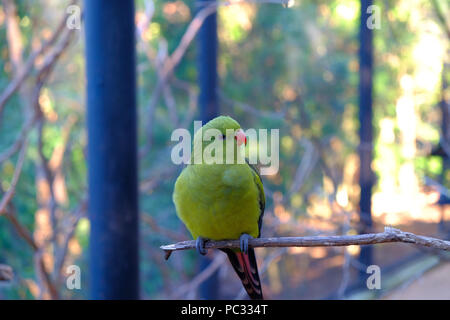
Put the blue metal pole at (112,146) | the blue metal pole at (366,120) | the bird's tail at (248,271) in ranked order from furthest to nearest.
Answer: the blue metal pole at (366,120), the blue metal pole at (112,146), the bird's tail at (248,271)

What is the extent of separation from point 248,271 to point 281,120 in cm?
426

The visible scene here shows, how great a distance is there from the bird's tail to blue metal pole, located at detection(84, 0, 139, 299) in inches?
23.3

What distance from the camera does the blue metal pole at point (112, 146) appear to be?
6.72 feet

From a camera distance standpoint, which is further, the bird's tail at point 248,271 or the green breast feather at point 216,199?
the bird's tail at point 248,271

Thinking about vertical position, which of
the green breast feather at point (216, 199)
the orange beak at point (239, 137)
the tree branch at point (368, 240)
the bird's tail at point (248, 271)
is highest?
the orange beak at point (239, 137)

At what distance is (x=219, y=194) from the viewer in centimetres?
153

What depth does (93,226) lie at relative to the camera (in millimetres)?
2133

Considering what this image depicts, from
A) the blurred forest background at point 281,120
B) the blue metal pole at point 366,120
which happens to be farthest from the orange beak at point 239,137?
the blurred forest background at point 281,120

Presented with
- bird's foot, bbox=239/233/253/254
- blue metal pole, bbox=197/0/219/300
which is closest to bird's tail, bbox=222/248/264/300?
bird's foot, bbox=239/233/253/254

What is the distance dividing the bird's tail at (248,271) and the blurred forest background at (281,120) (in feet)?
8.48

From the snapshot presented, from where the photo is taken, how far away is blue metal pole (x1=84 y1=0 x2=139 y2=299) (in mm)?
2049

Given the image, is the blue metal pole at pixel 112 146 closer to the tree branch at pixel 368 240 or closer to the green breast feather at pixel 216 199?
the green breast feather at pixel 216 199

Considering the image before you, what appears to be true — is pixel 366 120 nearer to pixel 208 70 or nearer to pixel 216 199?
pixel 208 70
